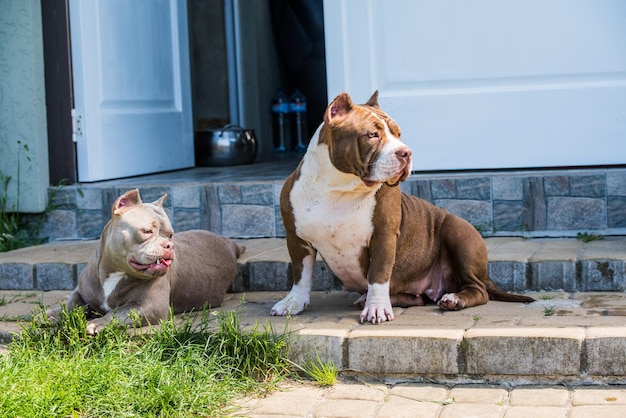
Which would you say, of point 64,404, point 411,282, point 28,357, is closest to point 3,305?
point 28,357

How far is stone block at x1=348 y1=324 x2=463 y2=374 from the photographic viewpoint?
11.7ft

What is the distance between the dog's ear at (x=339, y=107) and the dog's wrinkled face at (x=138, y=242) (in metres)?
0.87

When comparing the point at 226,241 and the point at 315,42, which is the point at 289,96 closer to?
the point at 315,42

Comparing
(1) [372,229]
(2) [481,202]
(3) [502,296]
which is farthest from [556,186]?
(1) [372,229]

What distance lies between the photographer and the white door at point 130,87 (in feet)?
20.0

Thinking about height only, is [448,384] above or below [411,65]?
below

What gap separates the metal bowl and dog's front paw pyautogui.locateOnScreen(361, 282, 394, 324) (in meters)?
3.74

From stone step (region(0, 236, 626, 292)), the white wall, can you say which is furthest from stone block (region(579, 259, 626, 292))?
the white wall

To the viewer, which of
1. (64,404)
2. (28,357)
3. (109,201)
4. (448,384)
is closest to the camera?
(64,404)

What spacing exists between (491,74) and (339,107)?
189cm

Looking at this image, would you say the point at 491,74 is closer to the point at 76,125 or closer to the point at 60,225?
the point at 76,125

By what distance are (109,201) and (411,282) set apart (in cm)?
239

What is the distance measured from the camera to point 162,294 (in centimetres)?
Answer: 413

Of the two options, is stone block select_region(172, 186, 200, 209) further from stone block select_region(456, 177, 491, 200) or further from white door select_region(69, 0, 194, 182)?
stone block select_region(456, 177, 491, 200)
